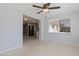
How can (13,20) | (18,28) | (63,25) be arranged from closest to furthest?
(13,20) → (18,28) → (63,25)

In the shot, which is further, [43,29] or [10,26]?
[43,29]

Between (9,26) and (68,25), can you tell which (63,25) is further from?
(9,26)

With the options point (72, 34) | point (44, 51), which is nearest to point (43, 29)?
point (72, 34)

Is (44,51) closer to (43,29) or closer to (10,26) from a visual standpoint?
(10,26)

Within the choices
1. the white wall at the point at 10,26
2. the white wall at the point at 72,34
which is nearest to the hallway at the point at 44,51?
the white wall at the point at 10,26

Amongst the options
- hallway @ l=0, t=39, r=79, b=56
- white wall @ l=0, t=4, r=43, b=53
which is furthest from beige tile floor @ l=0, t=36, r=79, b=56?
white wall @ l=0, t=4, r=43, b=53

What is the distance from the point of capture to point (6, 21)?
3.96 meters

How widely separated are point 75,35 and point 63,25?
1236 millimetres

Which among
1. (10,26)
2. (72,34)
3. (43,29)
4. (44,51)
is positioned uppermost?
(10,26)

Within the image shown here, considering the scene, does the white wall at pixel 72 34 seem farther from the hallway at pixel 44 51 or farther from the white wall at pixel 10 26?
the white wall at pixel 10 26

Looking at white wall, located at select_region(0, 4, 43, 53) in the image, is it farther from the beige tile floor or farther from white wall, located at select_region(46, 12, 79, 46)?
white wall, located at select_region(46, 12, 79, 46)

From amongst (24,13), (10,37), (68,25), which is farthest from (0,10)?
(68,25)

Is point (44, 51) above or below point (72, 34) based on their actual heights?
below

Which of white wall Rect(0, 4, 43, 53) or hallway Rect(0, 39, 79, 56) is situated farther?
white wall Rect(0, 4, 43, 53)
